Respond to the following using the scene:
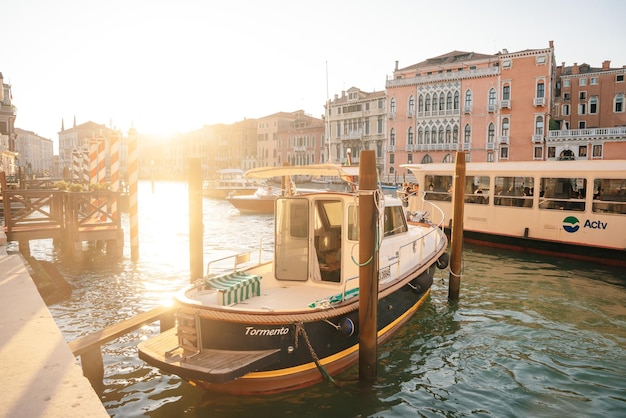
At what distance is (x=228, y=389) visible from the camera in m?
5.84

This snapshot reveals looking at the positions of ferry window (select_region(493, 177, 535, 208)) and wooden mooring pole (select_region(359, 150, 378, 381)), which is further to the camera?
ferry window (select_region(493, 177, 535, 208))

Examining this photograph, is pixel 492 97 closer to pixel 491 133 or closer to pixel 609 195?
pixel 491 133

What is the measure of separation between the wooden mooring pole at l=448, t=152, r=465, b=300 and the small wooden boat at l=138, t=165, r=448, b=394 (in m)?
1.60

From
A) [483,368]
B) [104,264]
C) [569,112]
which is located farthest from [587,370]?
[569,112]

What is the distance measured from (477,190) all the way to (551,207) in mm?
2911

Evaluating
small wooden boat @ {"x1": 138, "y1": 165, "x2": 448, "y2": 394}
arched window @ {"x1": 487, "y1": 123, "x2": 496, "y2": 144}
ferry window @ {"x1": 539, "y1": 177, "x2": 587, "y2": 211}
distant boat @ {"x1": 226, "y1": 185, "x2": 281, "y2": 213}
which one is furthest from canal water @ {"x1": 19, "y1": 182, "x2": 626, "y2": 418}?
arched window @ {"x1": 487, "y1": 123, "x2": 496, "y2": 144}

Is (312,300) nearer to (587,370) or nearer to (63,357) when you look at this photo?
(63,357)

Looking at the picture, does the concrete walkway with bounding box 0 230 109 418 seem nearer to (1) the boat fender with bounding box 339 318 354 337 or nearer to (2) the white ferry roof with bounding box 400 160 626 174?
(1) the boat fender with bounding box 339 318 354 337

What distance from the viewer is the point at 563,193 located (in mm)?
15336

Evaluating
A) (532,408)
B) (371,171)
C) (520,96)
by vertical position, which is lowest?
(532,408)

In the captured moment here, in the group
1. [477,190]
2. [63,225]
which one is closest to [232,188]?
[477,190]

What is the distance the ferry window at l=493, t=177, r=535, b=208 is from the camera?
1617 cm

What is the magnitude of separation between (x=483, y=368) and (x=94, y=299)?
856 centimetres

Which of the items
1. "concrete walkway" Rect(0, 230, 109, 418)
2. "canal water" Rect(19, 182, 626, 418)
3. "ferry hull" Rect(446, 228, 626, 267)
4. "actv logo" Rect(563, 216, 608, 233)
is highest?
"actv logo" Rect(563, 216, 608, 233)
